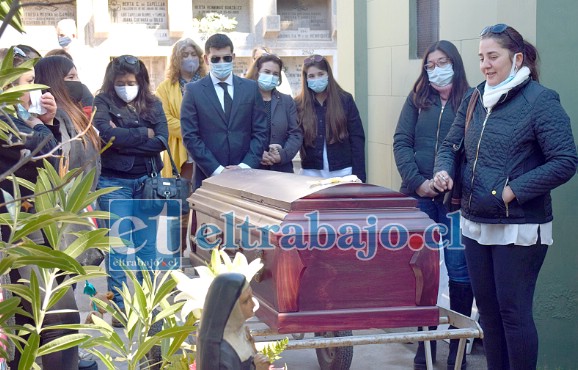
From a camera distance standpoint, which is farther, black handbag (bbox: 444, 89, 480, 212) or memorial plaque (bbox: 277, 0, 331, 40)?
memorial plaque (bbox: 277, 0, 331, 40)

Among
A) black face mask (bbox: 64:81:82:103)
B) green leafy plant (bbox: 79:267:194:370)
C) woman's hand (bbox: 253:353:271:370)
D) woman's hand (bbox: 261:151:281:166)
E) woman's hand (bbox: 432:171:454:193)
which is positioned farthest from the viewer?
woman's hand (bbox: 261:151:281:166)

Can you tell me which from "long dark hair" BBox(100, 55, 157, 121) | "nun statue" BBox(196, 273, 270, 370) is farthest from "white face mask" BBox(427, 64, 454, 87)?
"nun statue" BBox(196, 273, 270, 370)

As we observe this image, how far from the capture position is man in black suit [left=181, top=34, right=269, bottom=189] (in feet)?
19.6

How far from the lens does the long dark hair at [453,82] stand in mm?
5184

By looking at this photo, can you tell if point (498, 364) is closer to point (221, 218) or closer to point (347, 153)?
point (221, 218)

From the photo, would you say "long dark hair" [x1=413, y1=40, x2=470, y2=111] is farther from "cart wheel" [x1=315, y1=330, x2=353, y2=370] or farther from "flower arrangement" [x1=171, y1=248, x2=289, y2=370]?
"flower arrangement" [x1=171, y1=248, x2=289, y2=370]

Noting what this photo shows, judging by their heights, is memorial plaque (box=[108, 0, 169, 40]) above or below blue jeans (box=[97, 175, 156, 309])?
above

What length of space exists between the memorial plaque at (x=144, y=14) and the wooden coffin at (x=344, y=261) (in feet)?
52.1

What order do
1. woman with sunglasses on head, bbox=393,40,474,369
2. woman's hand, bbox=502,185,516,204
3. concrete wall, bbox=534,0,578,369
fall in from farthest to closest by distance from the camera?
woman with sunglasses on head, bbox=393,40,474,369
concrete wall, bbox=534,0,578,369
woman's hand, bbox=502,185,516,204

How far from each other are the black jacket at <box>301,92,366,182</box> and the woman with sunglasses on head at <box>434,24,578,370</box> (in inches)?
91.2

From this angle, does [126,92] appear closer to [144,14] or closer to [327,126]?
[327,126]

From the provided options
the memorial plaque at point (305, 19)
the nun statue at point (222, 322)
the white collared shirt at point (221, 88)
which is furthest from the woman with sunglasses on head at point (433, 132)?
the memorial plaque at point (305, 19)

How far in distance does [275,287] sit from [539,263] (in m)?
1.24

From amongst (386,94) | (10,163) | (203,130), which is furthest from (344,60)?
(10,163)
